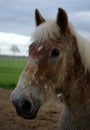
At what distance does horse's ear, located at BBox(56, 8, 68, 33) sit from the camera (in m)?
4.51

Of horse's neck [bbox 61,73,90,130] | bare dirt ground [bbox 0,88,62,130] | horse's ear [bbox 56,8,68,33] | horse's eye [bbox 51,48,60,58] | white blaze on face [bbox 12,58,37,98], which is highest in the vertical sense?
horse's ear [bbox 56,8,68,33]

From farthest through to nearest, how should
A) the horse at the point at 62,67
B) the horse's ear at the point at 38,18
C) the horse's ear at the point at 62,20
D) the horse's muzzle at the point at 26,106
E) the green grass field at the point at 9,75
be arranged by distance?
the green grass field at the point at 9,75, the horse's ear at the point at 38,18, the horse's ear at the point at 62,20, the horse at the point at 62,67, the horse's muzzle at the point at 26,106

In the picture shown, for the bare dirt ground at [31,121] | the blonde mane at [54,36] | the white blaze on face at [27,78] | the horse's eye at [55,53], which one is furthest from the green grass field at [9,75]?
the white blaze on face at [27,78]

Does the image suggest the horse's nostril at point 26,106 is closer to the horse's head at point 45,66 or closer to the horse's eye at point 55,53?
the horse's head at point 45,66

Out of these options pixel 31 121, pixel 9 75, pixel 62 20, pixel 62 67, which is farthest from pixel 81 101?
pixel 9 75

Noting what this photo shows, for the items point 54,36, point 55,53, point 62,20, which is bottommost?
point 55,53

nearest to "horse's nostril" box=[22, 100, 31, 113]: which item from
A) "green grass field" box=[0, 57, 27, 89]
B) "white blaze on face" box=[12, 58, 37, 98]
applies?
"white blaze on face" box=[12, 58, 37, 98]

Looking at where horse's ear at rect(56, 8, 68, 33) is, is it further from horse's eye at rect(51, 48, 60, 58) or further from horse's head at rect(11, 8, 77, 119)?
horse's eye at rect(51, 48, 60, 58)

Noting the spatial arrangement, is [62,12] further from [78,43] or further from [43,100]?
[43,100]

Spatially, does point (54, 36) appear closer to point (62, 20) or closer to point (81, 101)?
point (62, 20)

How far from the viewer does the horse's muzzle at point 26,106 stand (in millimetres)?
4074

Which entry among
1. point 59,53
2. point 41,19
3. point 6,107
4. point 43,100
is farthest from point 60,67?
point 6,107

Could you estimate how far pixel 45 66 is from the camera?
4.40m

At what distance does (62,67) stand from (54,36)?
1.32 feet
